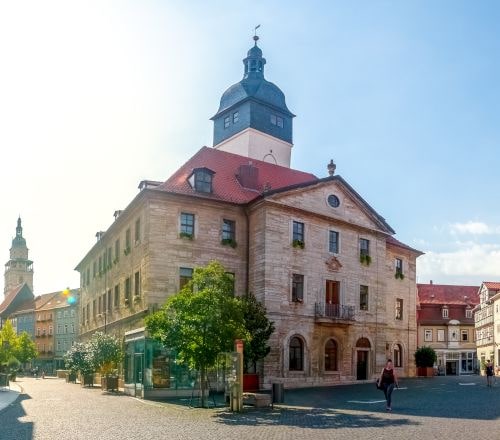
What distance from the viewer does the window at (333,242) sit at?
3900cm

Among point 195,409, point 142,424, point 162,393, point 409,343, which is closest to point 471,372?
point 409,343

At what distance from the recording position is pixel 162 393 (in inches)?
1216

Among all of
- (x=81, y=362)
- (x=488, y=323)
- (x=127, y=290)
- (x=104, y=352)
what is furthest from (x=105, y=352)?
(x=488, y=323)

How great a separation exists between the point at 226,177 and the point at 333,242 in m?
7.82

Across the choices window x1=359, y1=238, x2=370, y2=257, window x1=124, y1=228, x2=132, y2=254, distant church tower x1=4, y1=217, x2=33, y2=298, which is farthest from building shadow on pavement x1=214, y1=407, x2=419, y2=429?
distant church tower x1=4, y1=217, x2=33, y2=298

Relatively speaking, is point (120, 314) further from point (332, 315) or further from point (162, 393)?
point (332, 315)

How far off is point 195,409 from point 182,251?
12068 millimetres

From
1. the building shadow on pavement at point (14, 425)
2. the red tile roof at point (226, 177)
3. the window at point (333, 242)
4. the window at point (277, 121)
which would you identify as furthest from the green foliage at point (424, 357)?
the building shadow on pavement at point (14, 425)

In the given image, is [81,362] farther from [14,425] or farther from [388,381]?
[388,381]

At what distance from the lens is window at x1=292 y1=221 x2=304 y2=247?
36.8 m

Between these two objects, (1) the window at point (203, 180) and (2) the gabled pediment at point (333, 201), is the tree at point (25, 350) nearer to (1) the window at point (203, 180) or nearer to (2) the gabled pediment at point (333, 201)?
(1) the window at point (203, 180)

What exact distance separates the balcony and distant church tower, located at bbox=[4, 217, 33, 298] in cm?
10303

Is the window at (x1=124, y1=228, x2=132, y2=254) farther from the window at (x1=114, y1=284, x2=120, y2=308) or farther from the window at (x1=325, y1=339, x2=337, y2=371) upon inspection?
the window at (x1=325, y1=339, x2=337, y2=371)

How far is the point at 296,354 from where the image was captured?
3606 centimetres
